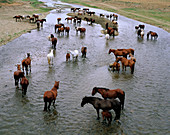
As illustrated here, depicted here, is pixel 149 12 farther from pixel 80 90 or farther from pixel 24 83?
pixel 24 83

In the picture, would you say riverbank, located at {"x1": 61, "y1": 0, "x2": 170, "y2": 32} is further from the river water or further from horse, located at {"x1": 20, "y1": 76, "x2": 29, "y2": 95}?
horse, located at {"x1": 20, "y1": 76, "x2": 29, "y2": 95}

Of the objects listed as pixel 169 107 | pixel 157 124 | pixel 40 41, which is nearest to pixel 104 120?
pixel 157 124

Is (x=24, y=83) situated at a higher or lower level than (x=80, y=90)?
higher

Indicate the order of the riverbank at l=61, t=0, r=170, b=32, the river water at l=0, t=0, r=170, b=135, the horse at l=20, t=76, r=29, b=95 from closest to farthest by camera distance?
the river water at l=0, t=0, r=170, b=135 → the horse at l=20, t=76, r=29, b=95 → the riverbank at l=61, t=0, r=170, b=32

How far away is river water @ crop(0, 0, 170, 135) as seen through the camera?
6707 millimetres

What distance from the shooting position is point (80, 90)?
9453 millimetres

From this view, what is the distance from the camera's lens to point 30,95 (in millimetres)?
8680

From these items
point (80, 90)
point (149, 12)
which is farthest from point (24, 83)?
point (149, 12)

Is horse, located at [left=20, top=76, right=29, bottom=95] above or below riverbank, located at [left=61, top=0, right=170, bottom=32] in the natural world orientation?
below

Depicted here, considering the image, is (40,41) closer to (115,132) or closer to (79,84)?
(79,84)


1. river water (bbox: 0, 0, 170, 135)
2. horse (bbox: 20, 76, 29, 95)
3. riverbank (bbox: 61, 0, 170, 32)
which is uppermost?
riverbank (bbox: 61, 0, 170, 32)

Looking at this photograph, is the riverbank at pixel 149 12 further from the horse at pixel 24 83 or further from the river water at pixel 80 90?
the horse at pixel 24 83

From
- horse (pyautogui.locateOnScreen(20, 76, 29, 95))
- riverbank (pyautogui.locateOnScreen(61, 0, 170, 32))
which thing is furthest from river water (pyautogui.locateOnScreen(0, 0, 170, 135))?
riverbank (pyautogui.locateOnScreen(61, 0, 170, 32))

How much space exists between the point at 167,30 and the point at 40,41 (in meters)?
18.1
